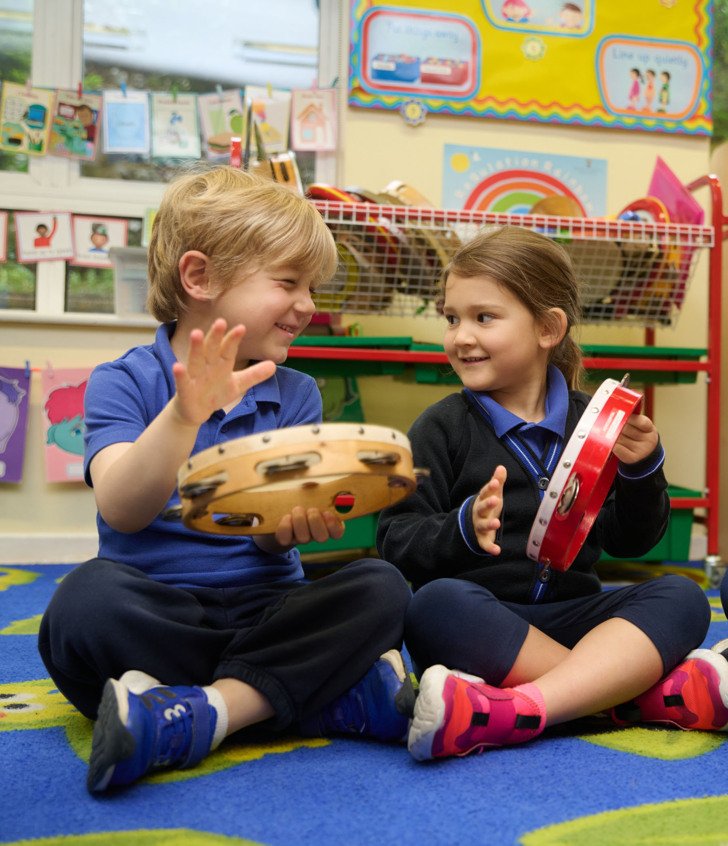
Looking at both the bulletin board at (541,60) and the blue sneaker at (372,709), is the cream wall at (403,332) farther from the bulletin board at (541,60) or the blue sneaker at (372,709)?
the blue sneaker at (372,709)

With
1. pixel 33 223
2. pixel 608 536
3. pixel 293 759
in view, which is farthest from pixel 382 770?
pixel 33 223

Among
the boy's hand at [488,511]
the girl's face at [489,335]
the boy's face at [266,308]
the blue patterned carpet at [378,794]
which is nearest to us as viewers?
the blue patterned carpet at [378,794]

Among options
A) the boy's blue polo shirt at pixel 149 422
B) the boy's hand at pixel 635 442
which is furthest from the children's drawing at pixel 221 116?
the boy's hand at pixel 635 442

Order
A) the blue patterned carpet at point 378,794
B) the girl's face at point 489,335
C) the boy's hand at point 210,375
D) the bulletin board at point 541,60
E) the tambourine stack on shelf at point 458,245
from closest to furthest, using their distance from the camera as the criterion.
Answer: the blue patterned carpet at point 378,794 < the boy's hand at point 210,375 < the girl's face at point 489,335 < the tambourine stack on shelf at point 458,245 < the bulletin board at point 541,60

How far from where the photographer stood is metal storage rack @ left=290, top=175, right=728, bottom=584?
5.67 feet

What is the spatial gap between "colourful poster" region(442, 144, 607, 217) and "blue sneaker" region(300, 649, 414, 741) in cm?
156

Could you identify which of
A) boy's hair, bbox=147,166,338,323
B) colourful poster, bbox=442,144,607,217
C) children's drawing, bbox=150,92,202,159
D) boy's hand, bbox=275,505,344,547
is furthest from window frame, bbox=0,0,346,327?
boy's hand, bbox=275,505,344,547

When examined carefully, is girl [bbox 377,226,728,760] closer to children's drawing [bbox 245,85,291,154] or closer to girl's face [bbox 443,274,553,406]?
girl's face [bbox 443,274,553,406]

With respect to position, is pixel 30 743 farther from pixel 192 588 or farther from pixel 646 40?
pixel 646 40

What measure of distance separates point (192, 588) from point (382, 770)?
10.7 inches

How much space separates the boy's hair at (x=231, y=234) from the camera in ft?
3.23

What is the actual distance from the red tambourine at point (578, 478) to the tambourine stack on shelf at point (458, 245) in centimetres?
84

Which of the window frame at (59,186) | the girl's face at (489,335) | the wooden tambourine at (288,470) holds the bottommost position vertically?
the wooden tambourine at (288,470)

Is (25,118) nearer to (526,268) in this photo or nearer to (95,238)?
(95,238)
